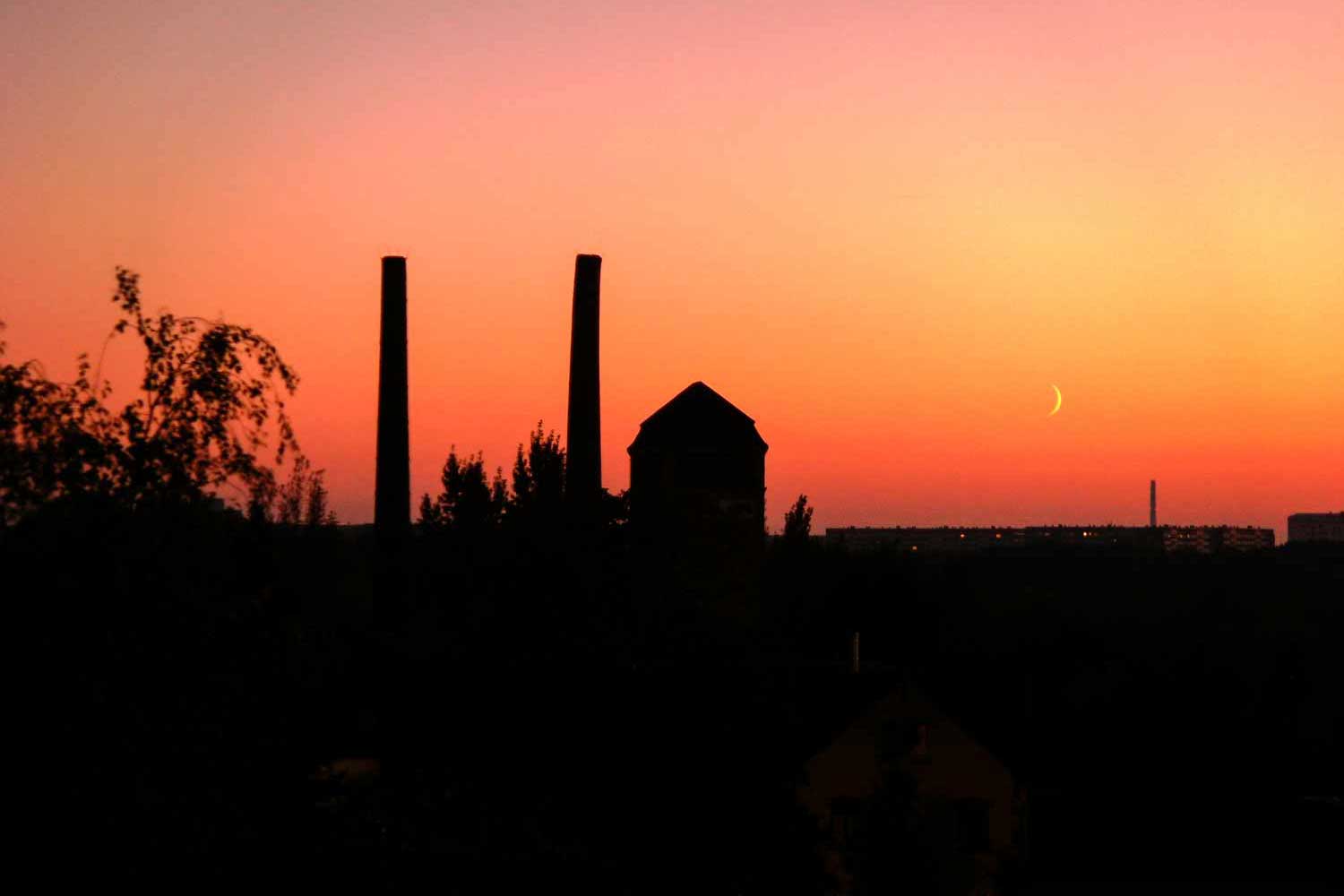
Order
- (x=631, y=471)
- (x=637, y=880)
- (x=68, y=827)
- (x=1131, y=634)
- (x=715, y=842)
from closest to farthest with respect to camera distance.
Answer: (x=68, y=827), (x=637, y=880), (x=715, y=842), (x=631, y=471), (x=1131, y=634)

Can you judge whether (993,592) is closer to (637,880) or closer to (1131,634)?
(1131,634)

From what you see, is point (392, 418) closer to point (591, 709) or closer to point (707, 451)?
point (591, 709)

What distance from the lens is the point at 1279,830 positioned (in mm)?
59750

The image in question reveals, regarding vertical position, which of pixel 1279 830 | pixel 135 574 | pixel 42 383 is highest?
pixel 42 383

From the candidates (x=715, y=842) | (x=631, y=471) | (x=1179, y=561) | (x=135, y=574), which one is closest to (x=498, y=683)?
(x=715, y=842)

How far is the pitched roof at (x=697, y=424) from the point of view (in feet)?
292

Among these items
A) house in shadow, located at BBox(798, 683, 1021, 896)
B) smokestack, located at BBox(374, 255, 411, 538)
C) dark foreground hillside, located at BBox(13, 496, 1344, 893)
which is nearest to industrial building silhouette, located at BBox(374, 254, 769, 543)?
smokestack, located at BBox(374, 255, 411, 538)

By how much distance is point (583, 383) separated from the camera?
222 feet

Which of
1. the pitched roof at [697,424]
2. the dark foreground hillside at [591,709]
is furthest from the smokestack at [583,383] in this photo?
the pitched roof at [697,424]

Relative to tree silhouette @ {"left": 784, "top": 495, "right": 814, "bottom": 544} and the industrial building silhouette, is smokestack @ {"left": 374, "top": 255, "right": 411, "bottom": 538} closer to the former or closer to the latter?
the industrial building silhouette

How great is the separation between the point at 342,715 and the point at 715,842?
56.4 feet

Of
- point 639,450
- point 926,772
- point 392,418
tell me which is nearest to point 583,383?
point 392,418

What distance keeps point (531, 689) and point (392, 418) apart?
21.9 meters

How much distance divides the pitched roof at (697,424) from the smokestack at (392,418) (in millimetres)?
25141
